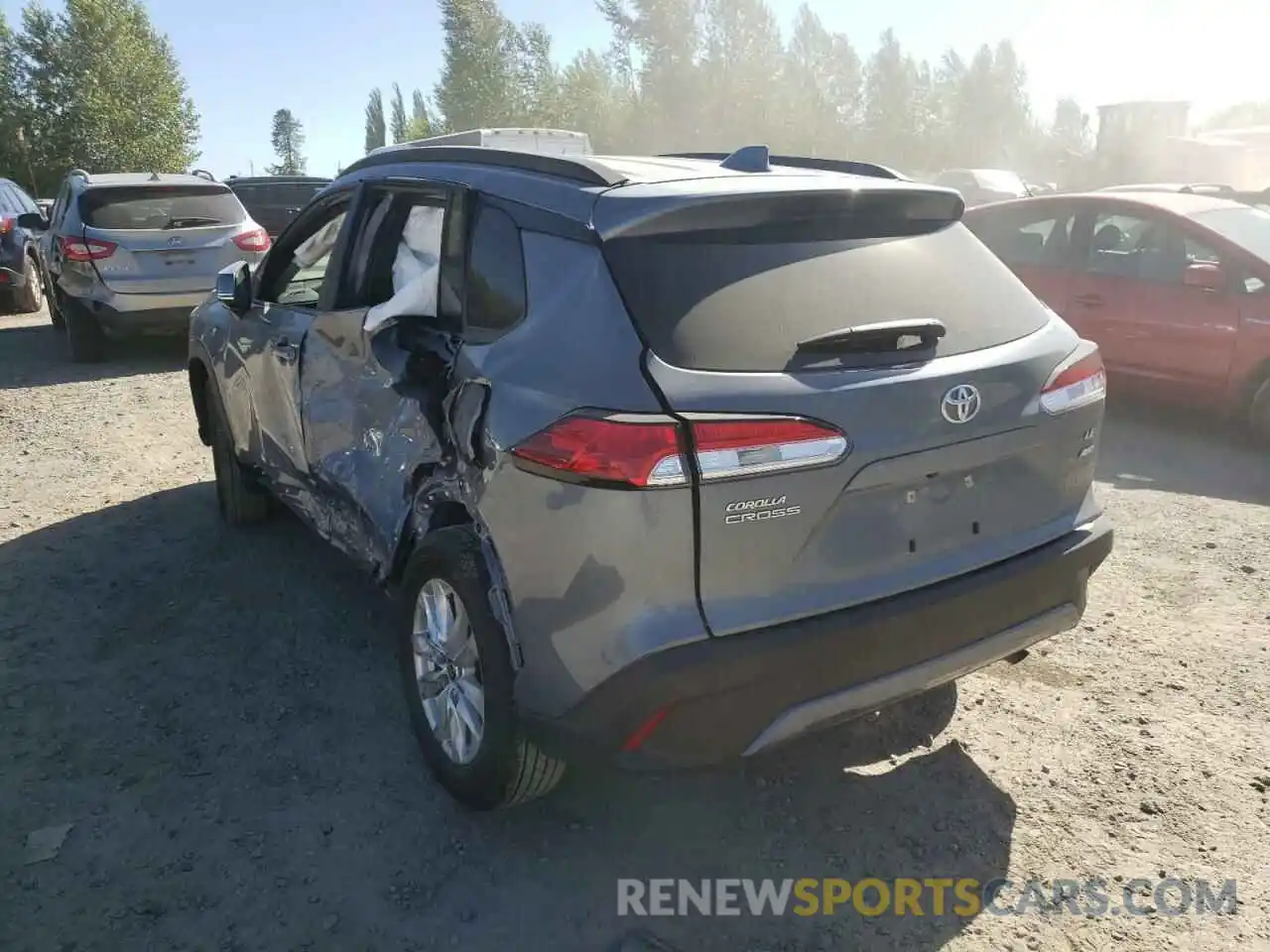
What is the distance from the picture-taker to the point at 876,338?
2.48 metres

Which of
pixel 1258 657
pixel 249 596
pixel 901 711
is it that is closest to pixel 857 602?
pixel 901 711

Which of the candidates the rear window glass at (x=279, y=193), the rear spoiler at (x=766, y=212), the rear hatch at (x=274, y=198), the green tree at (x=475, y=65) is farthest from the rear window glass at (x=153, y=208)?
the green tree at (x=475, y=65)

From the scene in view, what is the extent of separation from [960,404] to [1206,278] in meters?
4.95

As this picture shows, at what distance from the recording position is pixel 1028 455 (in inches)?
106

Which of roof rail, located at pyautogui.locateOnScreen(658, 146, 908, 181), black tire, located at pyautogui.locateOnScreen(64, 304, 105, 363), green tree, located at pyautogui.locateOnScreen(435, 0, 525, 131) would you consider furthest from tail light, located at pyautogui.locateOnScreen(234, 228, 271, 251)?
green tree, located at pyautogui.locateOnScreen(435, 0, 525, 131)

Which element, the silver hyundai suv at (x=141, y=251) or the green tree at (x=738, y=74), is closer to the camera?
the silver hyundai suv at (x=141, y=251)

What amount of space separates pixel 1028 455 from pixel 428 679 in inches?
71.9

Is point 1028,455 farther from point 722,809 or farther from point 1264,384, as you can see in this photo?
point 1264,384

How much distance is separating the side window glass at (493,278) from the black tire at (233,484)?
2.58m

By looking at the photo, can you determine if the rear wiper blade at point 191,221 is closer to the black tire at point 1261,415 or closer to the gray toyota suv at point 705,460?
the gray toyota suv at point 705,460

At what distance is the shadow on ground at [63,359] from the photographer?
30.3 ft

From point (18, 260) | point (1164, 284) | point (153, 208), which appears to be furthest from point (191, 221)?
point (1164, 284)

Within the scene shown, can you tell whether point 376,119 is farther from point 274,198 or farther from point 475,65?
point 274,198

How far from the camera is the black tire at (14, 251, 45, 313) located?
12911 mm
